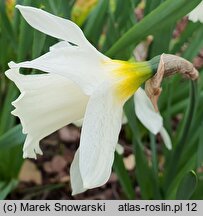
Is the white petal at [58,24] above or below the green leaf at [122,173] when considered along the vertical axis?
above

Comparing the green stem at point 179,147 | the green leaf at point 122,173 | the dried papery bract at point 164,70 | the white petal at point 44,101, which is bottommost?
the green leaf at point 122,173

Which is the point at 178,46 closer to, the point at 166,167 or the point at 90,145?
the point at 166,167

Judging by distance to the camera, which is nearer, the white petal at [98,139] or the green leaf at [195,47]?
the white petal at [98,139]

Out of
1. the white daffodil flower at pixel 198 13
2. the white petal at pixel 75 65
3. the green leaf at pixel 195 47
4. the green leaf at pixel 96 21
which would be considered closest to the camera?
the white petal at pixel 75 65

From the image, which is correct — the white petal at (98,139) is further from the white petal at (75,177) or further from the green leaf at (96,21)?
the green leaf at (96,21)

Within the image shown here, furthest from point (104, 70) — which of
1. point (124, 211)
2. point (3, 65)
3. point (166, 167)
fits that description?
point (3, 65)

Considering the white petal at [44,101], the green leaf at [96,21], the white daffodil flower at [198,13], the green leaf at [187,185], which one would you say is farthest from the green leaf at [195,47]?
the white petal at [44,101]
